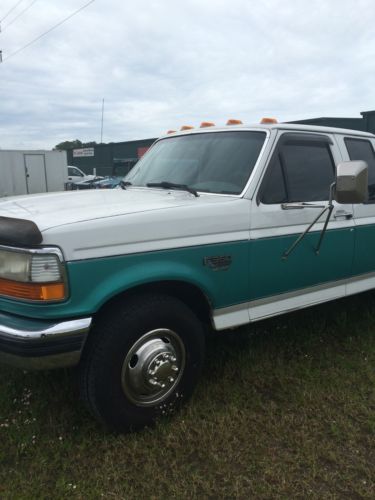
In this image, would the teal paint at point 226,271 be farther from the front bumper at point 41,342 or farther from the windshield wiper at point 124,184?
the windshield wiper at point 124,184

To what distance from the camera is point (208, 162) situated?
3516 mm

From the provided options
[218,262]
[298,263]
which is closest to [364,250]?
[298,263]

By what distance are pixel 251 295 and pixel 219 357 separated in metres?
0.87

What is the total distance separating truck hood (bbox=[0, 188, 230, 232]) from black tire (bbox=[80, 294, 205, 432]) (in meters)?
0.55

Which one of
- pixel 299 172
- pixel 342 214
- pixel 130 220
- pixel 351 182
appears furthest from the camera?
pixel 342 214

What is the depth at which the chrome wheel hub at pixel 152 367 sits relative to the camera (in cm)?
268

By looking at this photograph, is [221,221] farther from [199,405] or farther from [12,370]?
[12,370]

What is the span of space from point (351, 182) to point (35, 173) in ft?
60.3

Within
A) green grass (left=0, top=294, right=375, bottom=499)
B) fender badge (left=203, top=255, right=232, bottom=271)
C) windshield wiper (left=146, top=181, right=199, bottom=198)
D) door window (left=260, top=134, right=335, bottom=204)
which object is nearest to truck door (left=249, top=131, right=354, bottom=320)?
door window (left=260, top=134, right=335, bottom=204)

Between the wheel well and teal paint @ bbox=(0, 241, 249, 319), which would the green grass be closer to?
the wheel well

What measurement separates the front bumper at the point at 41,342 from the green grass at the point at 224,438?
65 cm

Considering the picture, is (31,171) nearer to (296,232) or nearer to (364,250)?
(364,250)

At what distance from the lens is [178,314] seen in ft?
9.19

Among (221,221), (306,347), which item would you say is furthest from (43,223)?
(306,347)
